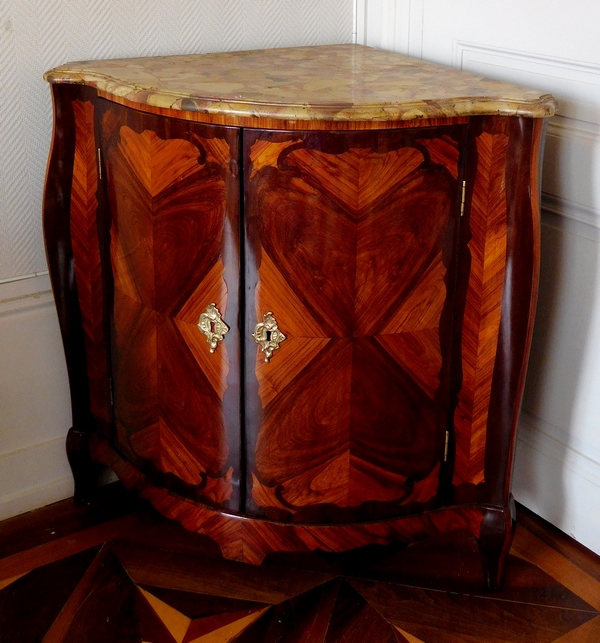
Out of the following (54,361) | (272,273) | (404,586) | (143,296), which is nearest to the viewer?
(272,273)

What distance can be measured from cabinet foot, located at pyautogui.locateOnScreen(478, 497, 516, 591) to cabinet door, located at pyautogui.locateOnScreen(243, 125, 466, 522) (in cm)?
8

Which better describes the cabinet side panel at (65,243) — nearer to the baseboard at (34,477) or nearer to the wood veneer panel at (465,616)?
the baseboard at (34,477)

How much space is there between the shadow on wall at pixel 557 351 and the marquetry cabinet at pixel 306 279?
205 millimetres

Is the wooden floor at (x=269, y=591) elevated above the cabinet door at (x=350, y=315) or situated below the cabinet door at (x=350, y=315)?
below

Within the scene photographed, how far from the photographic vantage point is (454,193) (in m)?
1.03

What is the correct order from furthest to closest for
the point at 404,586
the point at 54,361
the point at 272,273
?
the point at 54,361
the point at 404,586
the point at 272,273

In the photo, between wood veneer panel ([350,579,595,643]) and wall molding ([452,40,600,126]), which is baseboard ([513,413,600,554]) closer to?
wood veneer panel ([350,579,595,643])

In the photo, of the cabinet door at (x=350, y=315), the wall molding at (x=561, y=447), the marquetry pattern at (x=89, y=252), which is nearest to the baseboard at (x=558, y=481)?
the wall molding at (x=561, y=447)

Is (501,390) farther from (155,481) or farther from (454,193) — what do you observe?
(155,481)

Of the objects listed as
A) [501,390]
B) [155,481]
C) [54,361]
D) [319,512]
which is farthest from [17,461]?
[501,390]

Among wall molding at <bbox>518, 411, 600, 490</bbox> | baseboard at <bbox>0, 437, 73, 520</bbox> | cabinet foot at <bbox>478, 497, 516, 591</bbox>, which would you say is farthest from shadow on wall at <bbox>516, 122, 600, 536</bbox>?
baseboard at <bbox>0, 437, 73, 520</bbox>

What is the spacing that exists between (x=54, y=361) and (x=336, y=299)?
59 cm

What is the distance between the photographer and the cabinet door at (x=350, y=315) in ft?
3.24

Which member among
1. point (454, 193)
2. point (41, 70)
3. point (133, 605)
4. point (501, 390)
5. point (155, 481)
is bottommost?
point (133, 605)
